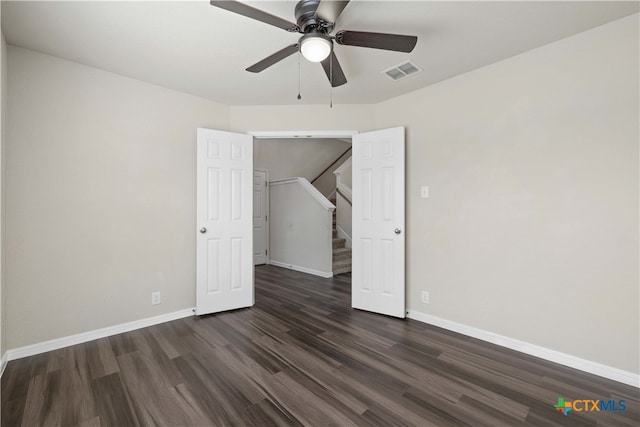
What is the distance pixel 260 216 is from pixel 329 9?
4958 millimetres

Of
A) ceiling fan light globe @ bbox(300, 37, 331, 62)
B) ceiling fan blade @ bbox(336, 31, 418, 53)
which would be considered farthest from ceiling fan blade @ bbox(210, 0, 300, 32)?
ceiling fan blade @ bbox(336, 31, 418, 53)

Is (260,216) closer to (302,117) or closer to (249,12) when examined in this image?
(302,117)

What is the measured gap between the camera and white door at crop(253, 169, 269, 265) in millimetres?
6098

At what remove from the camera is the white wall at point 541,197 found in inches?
79.2

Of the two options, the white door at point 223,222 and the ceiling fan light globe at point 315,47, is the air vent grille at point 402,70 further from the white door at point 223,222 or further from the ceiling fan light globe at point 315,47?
the white door at point 223,222

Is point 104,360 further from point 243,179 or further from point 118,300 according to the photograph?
point 243,179

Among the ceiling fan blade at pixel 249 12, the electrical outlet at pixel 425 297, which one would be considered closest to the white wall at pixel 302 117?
the ceiling fan blade at pixel 249 12

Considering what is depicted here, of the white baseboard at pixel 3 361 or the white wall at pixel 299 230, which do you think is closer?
the white baseboard at pixel 3 361

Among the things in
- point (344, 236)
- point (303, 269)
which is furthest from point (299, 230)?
point (344, 236)

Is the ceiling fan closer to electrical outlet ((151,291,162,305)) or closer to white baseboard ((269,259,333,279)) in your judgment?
electrical outlet ((151,291,162,305))

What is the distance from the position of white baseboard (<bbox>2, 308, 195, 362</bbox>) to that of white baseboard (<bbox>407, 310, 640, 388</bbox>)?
269 centimetres

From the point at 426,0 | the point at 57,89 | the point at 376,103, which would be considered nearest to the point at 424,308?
the point at 376,103

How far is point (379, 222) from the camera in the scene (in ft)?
10.9

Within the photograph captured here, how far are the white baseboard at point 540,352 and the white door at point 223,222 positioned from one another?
7.02 ft
